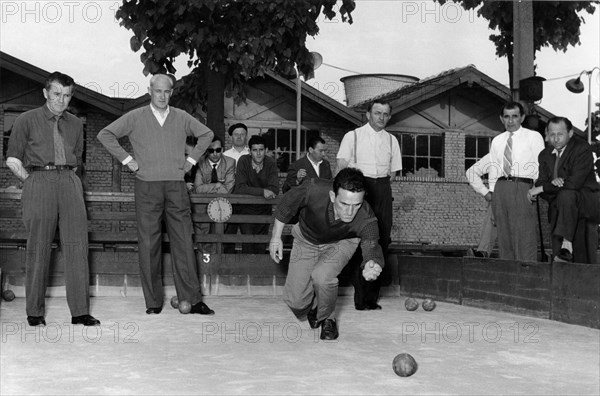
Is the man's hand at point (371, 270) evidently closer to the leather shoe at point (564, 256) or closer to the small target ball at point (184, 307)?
the small target ball at point (184, 307)

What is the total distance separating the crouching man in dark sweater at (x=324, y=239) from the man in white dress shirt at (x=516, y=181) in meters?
2.48

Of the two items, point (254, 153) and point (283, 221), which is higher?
point (254, 153)

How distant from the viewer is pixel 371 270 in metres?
6.21

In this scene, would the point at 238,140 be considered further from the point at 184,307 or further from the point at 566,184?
the point at 566,184

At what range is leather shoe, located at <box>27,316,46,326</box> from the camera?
279 inches

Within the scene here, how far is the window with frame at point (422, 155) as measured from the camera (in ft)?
83.9

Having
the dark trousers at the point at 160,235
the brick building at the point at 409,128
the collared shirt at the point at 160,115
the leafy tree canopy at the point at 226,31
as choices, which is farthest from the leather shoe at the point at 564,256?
the brick building at the point at 409,128

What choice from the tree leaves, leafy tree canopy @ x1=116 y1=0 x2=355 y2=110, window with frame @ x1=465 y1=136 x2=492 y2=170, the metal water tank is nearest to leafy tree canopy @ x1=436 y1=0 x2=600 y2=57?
the tree leaves

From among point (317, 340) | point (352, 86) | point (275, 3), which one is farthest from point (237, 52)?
point (352, 86)

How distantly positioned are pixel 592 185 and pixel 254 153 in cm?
409

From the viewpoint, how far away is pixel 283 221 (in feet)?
22.4

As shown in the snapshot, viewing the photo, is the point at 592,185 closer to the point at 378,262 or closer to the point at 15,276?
the point at 378,262

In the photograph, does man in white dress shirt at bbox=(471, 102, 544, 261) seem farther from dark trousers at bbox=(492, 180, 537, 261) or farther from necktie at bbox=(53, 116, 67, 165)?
necktie at bbox=(53, 116, 67, 165)

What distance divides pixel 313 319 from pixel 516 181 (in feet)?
9.58
